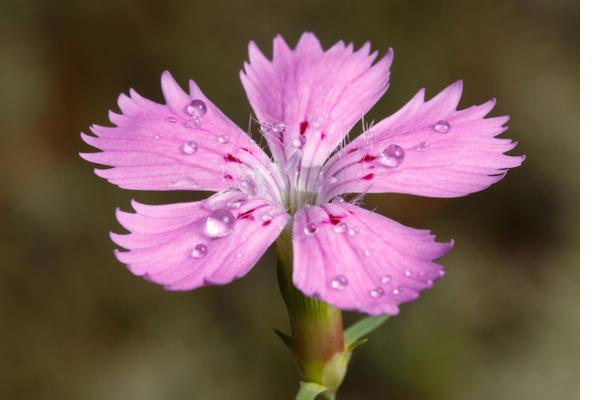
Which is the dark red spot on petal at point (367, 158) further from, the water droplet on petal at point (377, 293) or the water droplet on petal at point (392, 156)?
the water droplet on petal at point (377, 293)

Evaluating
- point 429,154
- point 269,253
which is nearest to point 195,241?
point 429,154

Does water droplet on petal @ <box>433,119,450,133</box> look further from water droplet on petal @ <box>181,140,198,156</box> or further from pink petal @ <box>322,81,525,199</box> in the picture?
water droplet on petal @ <box>181,140,198,156</box>

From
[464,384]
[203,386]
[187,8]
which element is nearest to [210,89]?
[187,8]

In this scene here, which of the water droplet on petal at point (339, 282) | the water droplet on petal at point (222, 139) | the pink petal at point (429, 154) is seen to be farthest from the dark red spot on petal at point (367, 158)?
the water droplet on petal at point (339, 282)

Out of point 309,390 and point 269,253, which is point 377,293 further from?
point 269,253

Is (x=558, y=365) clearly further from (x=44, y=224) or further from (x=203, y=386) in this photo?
(x=44, y=224)
